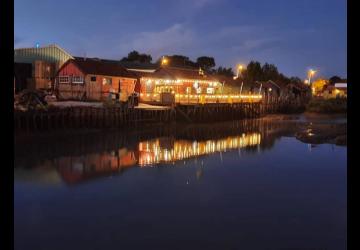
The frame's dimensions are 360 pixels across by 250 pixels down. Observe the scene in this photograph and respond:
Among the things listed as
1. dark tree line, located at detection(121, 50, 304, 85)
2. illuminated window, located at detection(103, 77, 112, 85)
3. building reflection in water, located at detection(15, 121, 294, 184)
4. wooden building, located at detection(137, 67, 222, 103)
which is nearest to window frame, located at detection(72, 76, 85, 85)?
illuminated window, located at detection(103, 77, 112, 85)

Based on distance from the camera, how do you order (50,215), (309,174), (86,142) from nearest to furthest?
(50,215) → (309,174) → (86,142)

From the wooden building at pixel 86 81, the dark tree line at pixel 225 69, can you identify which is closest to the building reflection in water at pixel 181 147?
the wooden building at pixel 86 81

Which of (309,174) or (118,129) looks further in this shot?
(118,129)

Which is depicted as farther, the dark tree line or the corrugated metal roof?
the dark tree line

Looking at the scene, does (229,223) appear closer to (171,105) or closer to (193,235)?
(193,235)

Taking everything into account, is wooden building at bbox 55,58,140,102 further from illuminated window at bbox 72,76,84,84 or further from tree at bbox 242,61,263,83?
tree at bbox 242,61,263,83

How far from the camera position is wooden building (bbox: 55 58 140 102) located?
43031 mm

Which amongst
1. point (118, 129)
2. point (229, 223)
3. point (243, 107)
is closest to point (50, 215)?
point (229, 223)

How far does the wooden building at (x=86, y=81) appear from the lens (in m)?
43.0

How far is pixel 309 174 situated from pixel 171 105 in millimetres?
28266

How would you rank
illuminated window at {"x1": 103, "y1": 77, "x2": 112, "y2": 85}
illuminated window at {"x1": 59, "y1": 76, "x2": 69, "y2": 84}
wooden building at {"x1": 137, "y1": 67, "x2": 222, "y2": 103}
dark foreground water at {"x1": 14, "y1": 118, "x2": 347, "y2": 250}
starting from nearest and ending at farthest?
dark foreground water at {"x1": 14, "y1": 118, "x2": 347, "y2": 250} < illuminated window at {"x1": 59, "y1": 76, "x2": 69, "y2": 84} < illuminated window at {"x1": 103, "y1": 77, "x2": 112, "y2": 85} < wooden building at {"x1": 137, "y1": 67, "x2": 222, "y2": 103}

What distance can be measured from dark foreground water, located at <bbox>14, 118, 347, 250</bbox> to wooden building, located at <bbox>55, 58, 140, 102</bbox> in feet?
56.4

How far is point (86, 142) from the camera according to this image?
28516 mm
